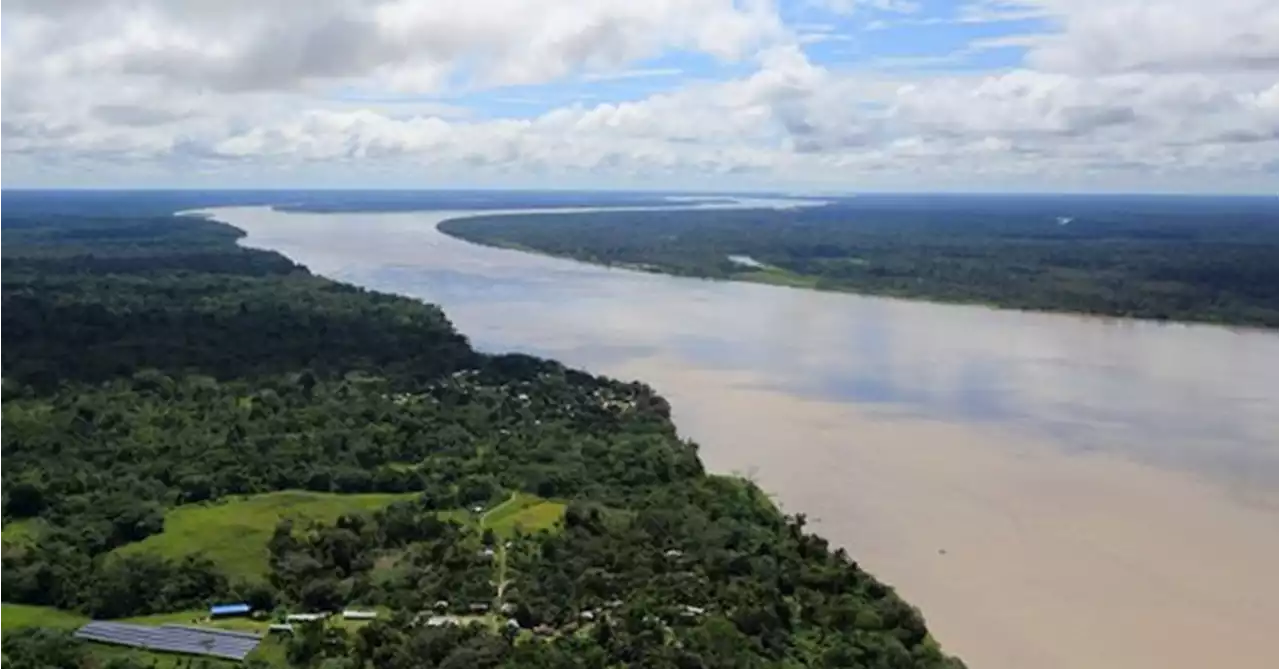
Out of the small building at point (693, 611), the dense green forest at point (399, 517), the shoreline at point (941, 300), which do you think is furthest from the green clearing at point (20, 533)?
the shoreline at point (941, 300)

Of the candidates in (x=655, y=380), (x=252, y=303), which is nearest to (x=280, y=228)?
(x=252, y=303)

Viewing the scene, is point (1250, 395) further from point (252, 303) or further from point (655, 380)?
point (252, 303)

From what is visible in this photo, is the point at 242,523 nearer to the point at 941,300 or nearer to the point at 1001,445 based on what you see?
the point at 1001,445

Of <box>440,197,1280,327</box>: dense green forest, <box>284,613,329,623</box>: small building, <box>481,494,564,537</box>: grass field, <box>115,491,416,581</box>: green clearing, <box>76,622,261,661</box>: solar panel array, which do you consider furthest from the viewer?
<box>440,197,1280,327</box>: dense green forest

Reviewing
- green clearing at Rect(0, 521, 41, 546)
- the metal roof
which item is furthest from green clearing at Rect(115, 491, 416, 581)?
green clearing at Rect(0, 521, 41, 546)

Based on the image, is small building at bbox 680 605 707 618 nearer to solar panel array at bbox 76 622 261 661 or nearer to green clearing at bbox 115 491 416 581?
solar panel array at bbox 76 622 261 661
